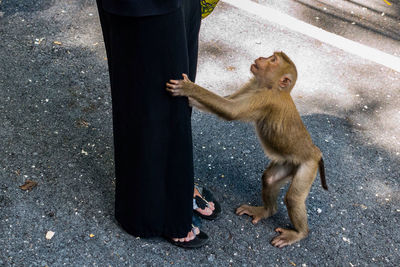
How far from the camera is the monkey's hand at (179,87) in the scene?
6.87ft

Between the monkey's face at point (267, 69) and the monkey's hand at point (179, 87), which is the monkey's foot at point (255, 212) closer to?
the monkey's face at point (267, 69)

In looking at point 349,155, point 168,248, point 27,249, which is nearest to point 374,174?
point 349,155

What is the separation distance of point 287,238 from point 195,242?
2.02ft

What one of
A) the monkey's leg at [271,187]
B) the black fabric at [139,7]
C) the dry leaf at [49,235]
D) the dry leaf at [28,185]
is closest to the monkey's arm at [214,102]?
the black fabric at [139,7]

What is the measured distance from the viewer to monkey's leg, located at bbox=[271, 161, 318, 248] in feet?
8.89

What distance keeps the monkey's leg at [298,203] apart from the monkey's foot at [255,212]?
153 mm

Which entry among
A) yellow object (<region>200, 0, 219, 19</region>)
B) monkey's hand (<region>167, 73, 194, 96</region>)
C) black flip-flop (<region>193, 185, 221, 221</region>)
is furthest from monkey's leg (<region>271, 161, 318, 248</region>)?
yellow object (<region>200, 0, 219, 19</region>)

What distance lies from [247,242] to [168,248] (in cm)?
53

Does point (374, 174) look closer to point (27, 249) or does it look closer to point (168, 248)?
point (168, 248)

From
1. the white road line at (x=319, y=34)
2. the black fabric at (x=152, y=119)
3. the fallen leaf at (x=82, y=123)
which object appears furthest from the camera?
the white road line at (x=319, y=34)

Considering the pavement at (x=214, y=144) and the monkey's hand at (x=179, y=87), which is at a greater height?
the monkey's hand at (x=179, y=87)

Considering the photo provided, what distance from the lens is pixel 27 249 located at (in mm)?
2609

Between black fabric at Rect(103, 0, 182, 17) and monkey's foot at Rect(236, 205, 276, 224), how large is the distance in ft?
5.34

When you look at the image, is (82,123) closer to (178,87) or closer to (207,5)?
(207,5)
